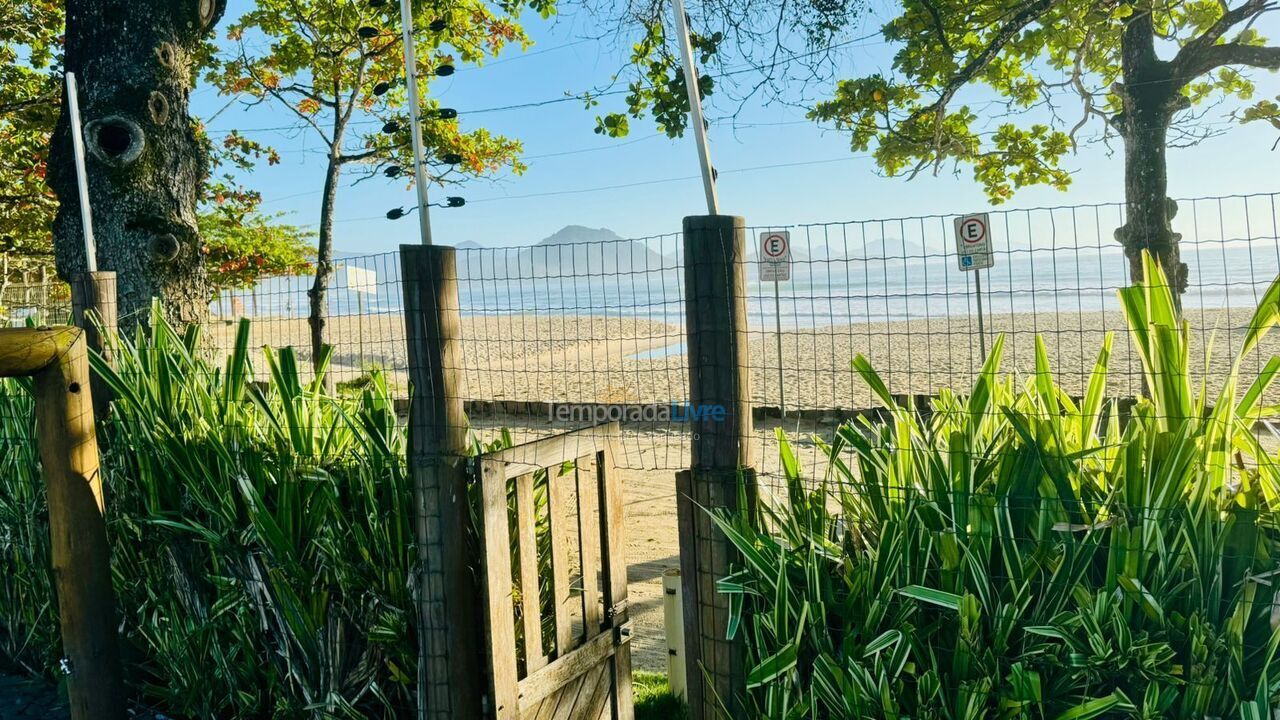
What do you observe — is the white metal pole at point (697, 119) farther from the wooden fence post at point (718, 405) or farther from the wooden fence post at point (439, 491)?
the wooden fence post at point (439, 491)

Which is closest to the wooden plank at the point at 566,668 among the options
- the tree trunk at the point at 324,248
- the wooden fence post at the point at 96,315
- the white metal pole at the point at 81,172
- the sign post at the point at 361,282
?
the sign post at the point at 361,282

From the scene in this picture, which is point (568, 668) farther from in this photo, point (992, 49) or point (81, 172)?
point (992, 49)

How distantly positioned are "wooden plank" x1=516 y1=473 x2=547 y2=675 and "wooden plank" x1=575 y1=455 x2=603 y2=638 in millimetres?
276

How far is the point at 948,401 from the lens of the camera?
277cm

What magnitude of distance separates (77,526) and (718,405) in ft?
8.83

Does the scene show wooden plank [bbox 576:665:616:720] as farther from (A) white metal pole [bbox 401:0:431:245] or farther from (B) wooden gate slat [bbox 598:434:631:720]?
(A) white metal pole [bbox 401:0:431:245]

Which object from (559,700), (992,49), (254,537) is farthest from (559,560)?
(992,49)

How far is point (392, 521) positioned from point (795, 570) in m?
1.44

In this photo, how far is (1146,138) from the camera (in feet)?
26.6

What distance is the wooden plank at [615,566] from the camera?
11.2 ft

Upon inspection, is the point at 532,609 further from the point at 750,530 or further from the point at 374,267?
the point at 374,267

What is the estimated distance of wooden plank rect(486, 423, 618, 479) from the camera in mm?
3018

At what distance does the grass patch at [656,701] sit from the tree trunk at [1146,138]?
6.02 metres

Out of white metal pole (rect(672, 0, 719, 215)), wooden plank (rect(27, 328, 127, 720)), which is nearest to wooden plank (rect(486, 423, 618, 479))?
white metal pole (rect(672, 0, 719, 215))
